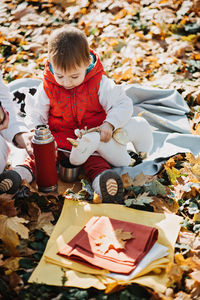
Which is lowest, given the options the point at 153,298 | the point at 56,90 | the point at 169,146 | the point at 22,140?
the point at 169,146

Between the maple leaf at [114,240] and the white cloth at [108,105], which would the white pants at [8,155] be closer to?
the white cloth at [108,105]

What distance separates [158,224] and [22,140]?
1051 millimetres

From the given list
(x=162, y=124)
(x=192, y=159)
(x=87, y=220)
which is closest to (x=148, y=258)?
(x=87, y=220)

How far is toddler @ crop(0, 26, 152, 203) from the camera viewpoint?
2.20 meters

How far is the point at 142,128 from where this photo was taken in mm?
2529

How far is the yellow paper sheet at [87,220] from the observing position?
1.67 metres

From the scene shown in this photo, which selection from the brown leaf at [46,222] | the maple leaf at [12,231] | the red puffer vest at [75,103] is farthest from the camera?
the red puffer vest at [75,103]

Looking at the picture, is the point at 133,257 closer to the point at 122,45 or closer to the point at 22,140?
the point at 22,140

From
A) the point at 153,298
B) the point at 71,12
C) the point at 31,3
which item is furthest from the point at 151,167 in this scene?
the point at 31,3

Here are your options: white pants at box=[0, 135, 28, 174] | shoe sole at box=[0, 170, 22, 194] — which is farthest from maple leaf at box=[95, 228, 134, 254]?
white pants at box=[0, 135, 28, 174]

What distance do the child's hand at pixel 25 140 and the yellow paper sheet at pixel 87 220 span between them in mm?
435

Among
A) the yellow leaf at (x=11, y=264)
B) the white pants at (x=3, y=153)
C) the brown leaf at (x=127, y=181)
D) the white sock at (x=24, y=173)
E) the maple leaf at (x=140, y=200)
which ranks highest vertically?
the white pants at (x=3, y=153)

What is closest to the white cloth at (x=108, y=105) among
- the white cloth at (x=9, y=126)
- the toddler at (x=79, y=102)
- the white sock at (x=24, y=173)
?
the toddler at (x=79, y=102)

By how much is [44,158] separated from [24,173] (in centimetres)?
24
